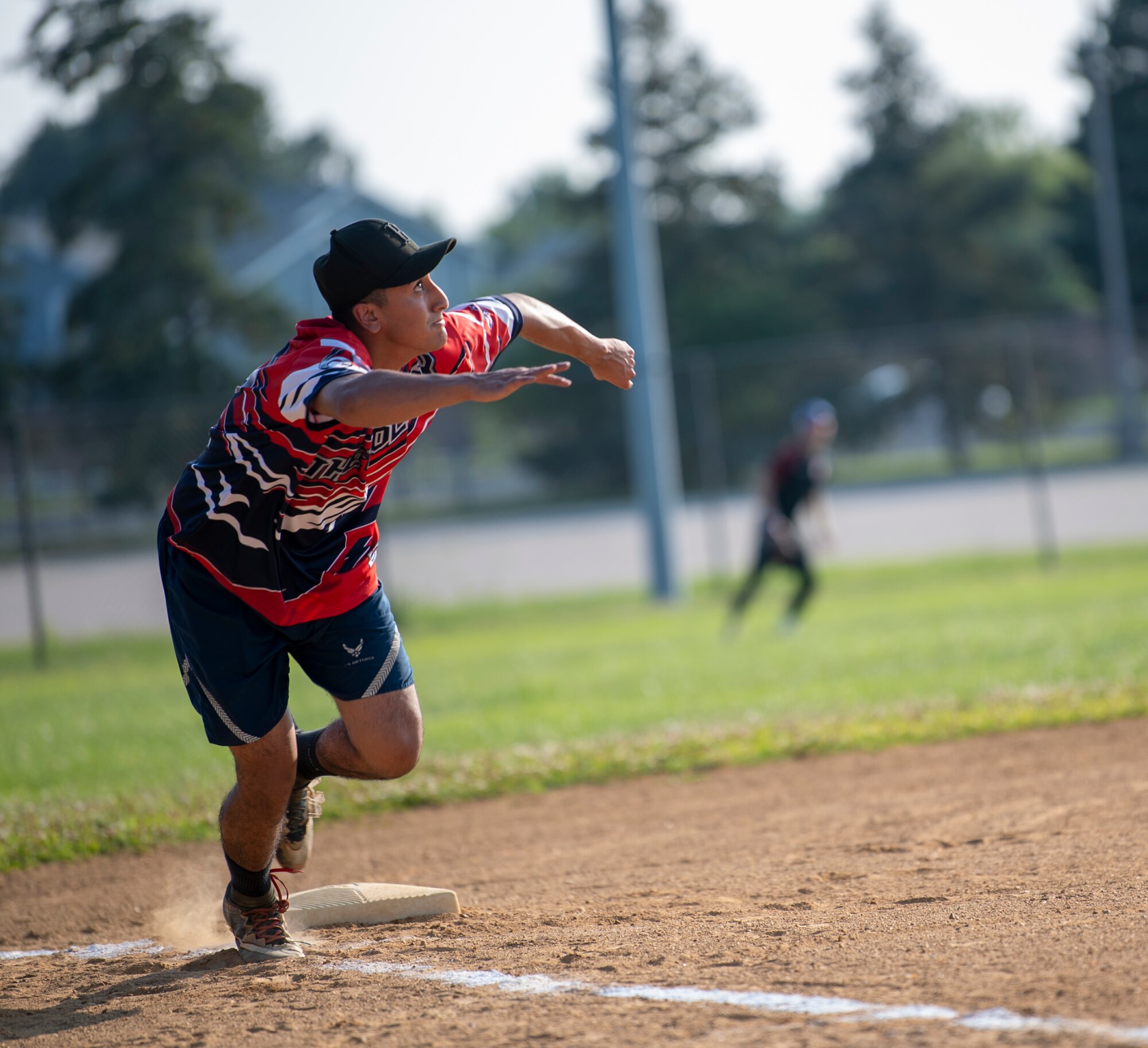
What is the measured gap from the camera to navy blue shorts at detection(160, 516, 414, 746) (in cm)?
388

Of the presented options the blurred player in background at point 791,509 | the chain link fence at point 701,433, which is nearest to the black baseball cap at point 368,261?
the blurred player in background at point 791,509

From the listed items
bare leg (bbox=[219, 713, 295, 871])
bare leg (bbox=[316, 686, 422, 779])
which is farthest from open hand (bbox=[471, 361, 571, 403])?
bare leg (bbox=[219, 713, 295, 871])

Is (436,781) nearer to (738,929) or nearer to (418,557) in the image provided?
(738,929)

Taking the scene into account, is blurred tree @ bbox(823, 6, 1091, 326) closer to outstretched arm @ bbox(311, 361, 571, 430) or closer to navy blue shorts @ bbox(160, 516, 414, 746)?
navy blue shorts @ bbox(160, 516, 414, 746)

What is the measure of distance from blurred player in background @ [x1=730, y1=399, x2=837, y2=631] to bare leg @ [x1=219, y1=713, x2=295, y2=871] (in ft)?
29.2

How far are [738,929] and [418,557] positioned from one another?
14.9m

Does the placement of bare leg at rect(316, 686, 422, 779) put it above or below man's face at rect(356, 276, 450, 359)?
below

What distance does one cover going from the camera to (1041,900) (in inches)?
151

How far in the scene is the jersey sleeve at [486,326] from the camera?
415 cm

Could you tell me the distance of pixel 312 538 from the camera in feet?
12.9

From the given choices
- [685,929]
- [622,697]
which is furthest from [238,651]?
[622,697]

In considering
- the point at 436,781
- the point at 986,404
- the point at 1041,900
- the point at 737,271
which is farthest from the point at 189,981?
the point at 737,271

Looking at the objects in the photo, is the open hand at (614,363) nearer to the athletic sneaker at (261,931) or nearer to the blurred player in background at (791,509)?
the athletic sneaker at (261,931)

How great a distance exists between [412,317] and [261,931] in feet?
6.70
